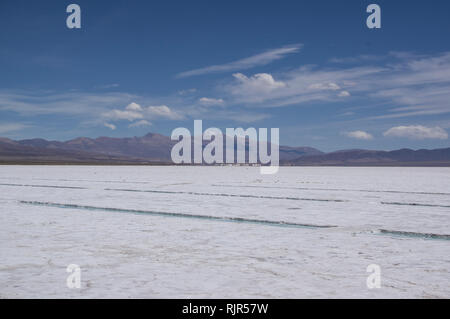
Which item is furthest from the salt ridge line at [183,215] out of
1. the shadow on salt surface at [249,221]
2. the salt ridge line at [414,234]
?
the salt ridge line at [414,234]

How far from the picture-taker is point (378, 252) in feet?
12.8

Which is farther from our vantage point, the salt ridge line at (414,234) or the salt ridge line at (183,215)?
the salt ridge line at (183,215)

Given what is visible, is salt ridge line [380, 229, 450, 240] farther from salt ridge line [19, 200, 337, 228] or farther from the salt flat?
salt ridge line [19, 200, 337, 228]

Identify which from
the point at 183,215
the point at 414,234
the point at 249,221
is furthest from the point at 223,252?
the point at 183,215

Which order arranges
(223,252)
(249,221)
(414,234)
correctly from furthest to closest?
(249,221), (414,234), (223,252)

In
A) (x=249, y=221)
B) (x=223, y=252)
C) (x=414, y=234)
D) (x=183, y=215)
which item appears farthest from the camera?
(x=183, y=215)

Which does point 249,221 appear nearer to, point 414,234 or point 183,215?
point 183,215

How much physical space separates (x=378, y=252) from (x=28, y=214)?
5.05 m

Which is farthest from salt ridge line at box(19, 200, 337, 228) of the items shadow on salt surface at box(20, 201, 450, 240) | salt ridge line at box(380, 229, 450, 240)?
salt ridge line at box(380, 229, 450, 240)

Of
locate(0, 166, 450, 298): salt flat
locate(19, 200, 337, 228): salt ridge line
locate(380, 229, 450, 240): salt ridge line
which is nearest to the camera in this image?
locate(0, 166, 450, 298): salt flat

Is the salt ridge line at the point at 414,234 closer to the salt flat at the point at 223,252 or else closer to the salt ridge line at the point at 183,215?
the salt flat at the point at 223,252
